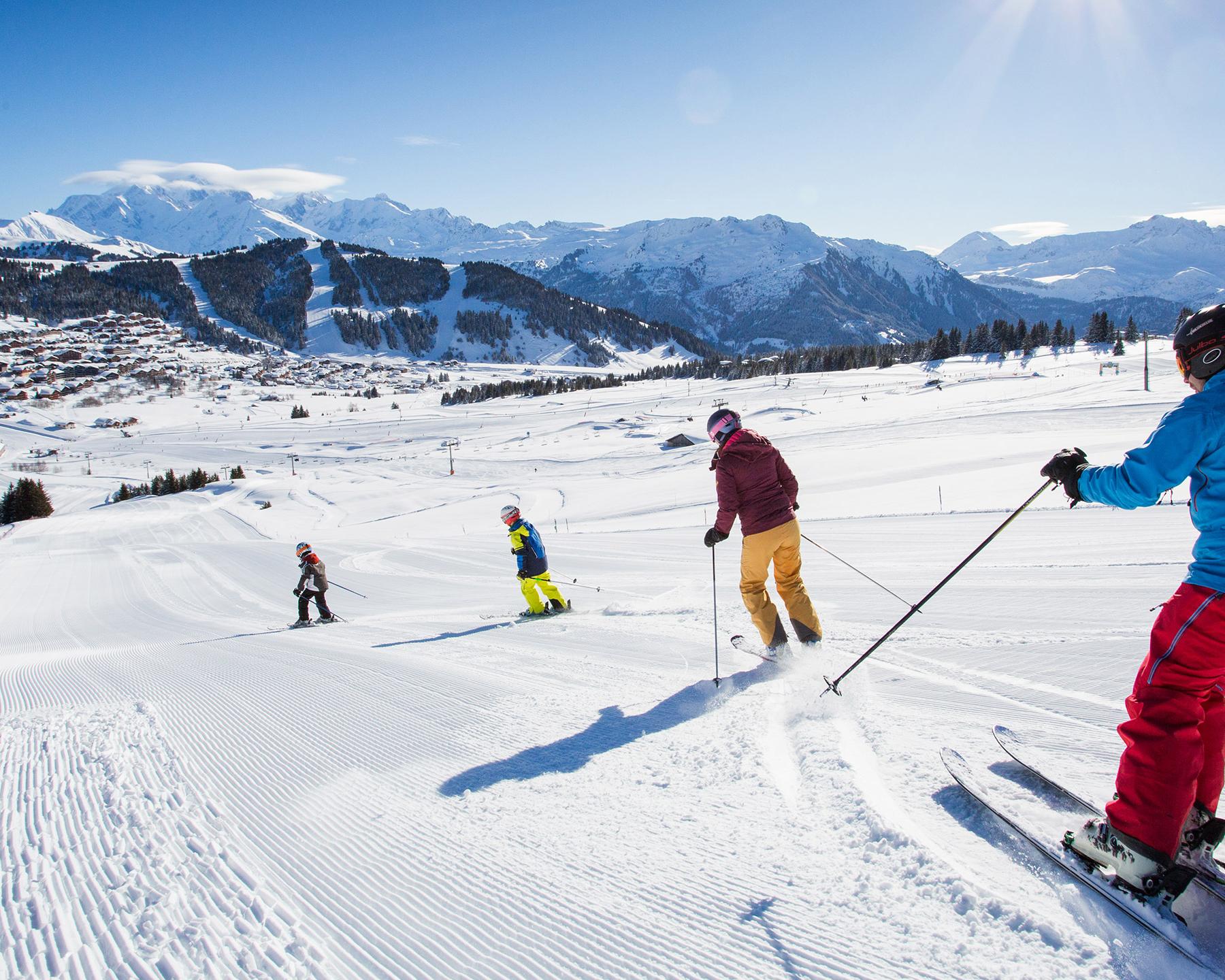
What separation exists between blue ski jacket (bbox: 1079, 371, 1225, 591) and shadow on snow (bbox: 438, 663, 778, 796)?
99.6 inches

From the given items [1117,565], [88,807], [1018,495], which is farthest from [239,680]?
[1018,495]

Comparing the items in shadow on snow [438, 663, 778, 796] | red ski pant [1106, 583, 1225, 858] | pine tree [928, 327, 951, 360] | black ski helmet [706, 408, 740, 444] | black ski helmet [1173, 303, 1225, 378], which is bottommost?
shadow on snow [438, 663, 778, 796]

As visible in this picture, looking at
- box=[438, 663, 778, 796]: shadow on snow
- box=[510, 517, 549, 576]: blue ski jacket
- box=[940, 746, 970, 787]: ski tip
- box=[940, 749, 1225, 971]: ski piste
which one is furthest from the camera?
box=[510, 517, 549, 576]: blue ski jacket

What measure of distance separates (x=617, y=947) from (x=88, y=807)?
276cm

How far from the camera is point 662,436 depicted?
53.6 meters

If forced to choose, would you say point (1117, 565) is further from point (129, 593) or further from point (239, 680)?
point (129, 593)

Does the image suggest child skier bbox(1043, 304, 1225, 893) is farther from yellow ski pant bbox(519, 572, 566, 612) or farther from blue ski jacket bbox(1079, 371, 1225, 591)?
yellow ski pant bbox(519, 572, 566, 612)

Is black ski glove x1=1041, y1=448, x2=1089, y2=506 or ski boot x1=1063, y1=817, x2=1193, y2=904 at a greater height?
black ski glove x1=1041, y1=448, x2=1089, y2=506

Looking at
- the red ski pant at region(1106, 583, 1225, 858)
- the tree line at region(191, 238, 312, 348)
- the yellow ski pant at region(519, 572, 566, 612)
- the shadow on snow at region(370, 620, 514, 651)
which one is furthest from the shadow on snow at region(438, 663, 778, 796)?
the tree line at region(191, 238, 312, 348)

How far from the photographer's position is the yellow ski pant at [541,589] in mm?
7953

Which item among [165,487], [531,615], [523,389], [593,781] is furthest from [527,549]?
[523,389]

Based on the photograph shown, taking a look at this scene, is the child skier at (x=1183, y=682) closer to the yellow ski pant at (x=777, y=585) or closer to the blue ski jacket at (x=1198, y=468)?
the blue ski jacket at (x=1198, y=468)

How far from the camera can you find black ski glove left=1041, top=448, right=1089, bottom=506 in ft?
8.11

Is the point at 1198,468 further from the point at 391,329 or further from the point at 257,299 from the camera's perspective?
the point at 257,299
